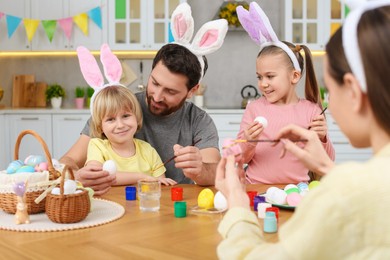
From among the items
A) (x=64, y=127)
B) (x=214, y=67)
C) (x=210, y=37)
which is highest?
(x=210, y=37)

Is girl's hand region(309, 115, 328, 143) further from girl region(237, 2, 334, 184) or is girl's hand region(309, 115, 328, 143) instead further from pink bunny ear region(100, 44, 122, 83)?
pink bunny ear region(100, 44, 122, 83)

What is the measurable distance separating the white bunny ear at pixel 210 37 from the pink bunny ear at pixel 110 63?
15.1 inches

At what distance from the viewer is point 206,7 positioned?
5.70 metres

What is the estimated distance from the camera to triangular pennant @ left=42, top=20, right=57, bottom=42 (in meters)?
5.25

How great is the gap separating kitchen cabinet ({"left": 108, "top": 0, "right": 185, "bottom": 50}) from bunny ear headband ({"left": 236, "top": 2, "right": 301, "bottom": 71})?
8.42 feet

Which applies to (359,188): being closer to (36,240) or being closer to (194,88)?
(36,240)

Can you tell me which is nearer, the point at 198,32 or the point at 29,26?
→ the point at 198,32

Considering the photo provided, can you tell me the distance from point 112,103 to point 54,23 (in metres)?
3.11

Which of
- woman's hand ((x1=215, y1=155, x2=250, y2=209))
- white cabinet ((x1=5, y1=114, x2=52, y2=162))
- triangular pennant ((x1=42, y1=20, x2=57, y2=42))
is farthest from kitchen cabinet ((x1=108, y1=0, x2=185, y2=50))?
woman's hand ((x1=215, y1=155, x2=250, y2=209))

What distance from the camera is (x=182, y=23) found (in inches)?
102

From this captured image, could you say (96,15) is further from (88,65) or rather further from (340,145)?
(88,65)

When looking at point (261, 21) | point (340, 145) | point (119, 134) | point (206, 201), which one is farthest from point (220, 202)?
point (340, 145)

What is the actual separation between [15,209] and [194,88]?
1.23 m

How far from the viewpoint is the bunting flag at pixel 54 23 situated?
5227 mm
